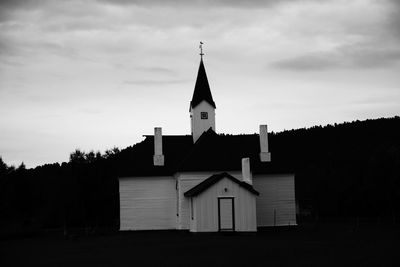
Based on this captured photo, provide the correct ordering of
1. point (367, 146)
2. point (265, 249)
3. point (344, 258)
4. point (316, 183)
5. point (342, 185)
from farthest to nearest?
point (367, 146)
point (316, 183)
point (342, 185)
point (265, 249)
point (344, 258)

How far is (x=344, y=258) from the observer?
2333 cm

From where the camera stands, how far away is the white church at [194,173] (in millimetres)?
46750

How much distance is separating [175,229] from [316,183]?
5390 cm

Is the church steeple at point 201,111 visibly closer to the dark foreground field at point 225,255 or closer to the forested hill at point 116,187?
the forested hill at point 116,187

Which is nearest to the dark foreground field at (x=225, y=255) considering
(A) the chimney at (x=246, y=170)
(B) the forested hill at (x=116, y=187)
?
(A) the chimney at (x=246, y=170)

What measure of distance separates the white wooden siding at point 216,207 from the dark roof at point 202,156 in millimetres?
4498

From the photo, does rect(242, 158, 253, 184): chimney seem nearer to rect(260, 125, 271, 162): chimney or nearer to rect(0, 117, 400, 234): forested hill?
rect(260, 125, 271, 162): chimney

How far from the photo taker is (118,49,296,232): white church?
4675cm

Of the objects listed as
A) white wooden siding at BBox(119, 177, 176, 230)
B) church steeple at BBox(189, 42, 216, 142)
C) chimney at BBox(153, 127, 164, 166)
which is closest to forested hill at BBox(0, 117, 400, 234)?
chimney at BBox(153, 127, 164, 166)

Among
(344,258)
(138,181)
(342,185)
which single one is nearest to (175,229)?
(138,181)

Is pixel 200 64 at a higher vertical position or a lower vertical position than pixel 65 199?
higher

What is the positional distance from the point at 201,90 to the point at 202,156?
26.1ft

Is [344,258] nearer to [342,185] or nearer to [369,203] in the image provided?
[369,203]

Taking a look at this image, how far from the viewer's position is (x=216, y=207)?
138 ft
